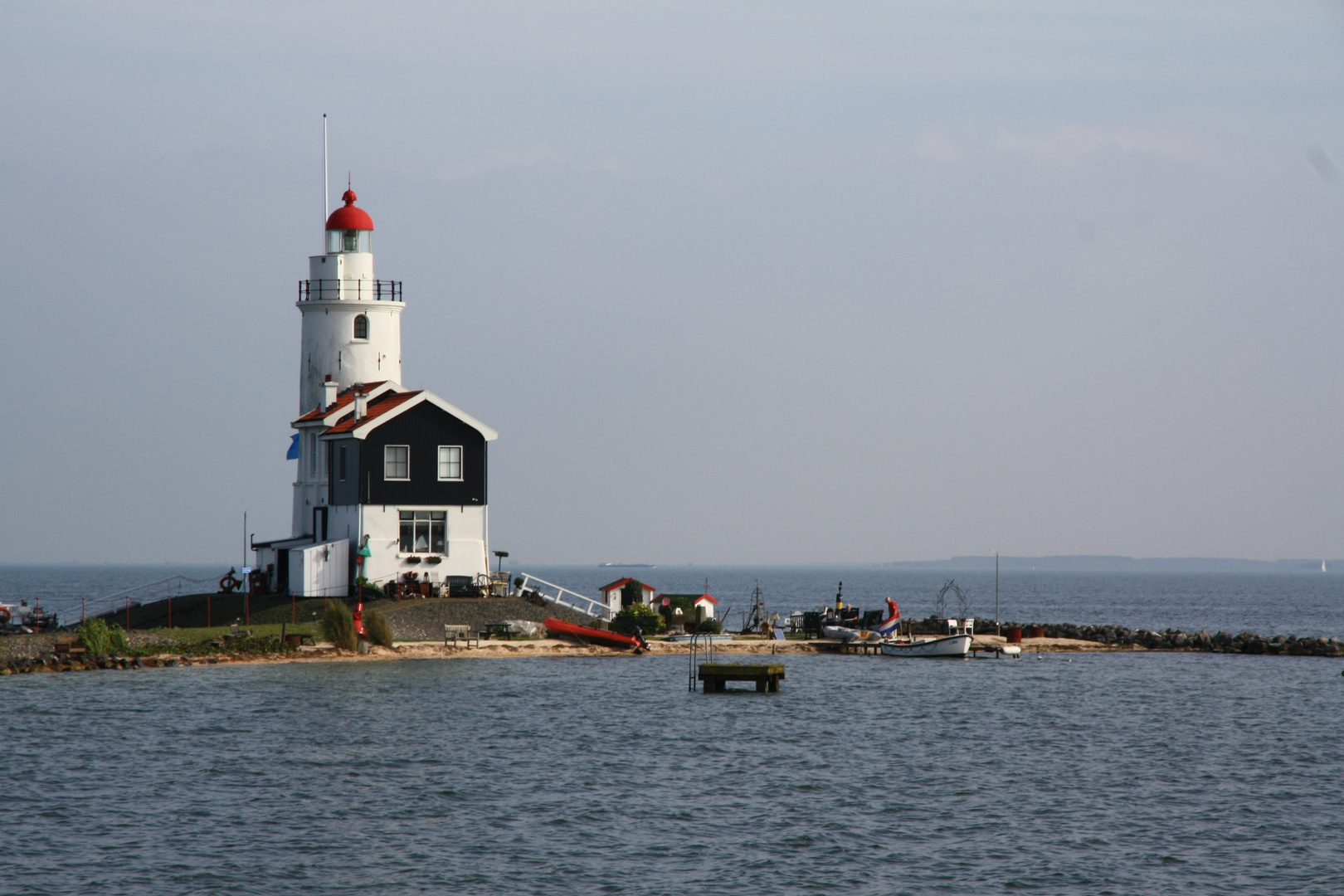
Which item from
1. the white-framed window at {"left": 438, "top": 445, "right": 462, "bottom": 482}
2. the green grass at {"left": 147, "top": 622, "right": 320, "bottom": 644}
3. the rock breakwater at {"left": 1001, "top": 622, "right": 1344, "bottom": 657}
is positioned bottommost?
the rock breakwater at {"left": 1001, "top": 622, "right": 1344, "bottom": 657}

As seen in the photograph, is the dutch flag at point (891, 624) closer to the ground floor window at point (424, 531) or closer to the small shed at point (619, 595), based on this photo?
the small shed at point (619, 595)

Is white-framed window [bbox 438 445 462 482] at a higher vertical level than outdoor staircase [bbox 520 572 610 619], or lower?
higher

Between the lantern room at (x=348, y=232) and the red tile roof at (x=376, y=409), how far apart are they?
7.84 metres

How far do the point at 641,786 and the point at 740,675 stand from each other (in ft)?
50.4

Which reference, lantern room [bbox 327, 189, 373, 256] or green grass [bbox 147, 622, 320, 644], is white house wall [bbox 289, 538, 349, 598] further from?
lantern room [bbox 327, 189, 373, 256]

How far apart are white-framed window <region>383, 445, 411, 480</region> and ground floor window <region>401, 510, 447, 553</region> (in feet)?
4.83

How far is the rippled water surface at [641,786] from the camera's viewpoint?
79.7 ft

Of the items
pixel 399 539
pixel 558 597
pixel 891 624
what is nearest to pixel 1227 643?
pixel 891 624

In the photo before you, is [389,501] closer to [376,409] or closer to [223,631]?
[376,409]

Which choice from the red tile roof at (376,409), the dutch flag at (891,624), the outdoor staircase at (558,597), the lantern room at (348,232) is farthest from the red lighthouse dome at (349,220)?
the dutch flag at (891,624)

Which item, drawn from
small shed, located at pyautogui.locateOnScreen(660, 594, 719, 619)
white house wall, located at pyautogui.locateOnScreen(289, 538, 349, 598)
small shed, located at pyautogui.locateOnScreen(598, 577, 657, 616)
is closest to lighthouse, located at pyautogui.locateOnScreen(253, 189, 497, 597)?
white house wall, located at pyautogui.locateOnScreen(289, 538, 349, 598)

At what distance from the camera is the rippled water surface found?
24281mm

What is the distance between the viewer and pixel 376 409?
59531 mm

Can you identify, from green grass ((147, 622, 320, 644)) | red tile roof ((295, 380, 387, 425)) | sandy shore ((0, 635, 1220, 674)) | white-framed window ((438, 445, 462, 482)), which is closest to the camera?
sandy shore ((0, 635, 1220, 674))
